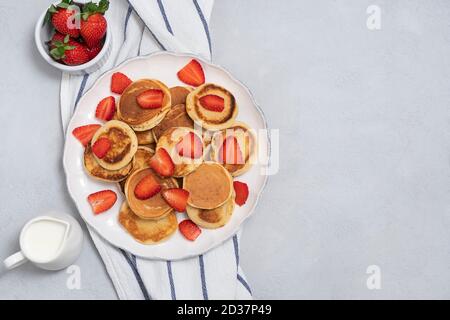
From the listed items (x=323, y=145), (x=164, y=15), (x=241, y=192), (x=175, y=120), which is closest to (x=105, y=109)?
(x=175, y=120)

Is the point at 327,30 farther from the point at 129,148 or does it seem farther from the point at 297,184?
the point at 129,148

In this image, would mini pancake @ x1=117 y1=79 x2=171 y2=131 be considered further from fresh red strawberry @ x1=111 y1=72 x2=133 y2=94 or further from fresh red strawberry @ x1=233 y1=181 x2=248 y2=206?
fresh red strawberry @ x1=233 y1=181 x2=248 y2=206

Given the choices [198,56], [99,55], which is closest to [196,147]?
[198,56]

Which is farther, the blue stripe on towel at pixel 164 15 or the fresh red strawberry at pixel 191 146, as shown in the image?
the blue stripe on towel at pixel 164 15

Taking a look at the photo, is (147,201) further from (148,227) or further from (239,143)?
(239,143)

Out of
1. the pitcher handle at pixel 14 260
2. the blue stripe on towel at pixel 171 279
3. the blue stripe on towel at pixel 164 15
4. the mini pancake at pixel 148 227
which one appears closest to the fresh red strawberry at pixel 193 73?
the blue stripe on towel at pixel 164 15

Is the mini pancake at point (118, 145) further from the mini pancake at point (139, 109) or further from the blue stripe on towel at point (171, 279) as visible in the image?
the blue stripe on towel at point (171, 279)
